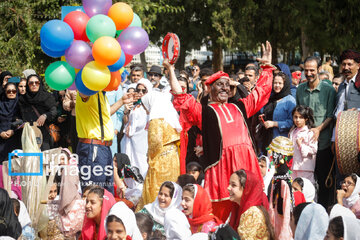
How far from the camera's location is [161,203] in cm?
616

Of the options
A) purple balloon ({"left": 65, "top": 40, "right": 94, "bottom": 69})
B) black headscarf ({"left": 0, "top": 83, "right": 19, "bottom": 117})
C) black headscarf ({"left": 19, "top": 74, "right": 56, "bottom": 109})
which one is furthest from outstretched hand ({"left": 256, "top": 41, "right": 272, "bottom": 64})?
black headscarf ({"left": 0, "top": 83, "right": 19, "bottom": 117})

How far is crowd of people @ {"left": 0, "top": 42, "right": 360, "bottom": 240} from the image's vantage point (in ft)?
17.3

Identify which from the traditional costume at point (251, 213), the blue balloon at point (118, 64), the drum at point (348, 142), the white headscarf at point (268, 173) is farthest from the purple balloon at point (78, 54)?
the drum at point (348, 142)

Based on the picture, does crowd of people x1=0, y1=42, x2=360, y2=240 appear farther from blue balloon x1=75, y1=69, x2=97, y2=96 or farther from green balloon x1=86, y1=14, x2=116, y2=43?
green balloon x1=86, y1=14, x2=116, y2=43

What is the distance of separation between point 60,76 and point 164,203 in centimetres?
169

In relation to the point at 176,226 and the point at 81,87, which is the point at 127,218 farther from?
the point at 81,87

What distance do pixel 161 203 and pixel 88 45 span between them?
6.03 ft

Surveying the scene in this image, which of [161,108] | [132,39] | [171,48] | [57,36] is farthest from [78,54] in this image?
[161,108]

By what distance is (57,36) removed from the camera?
6.25 meters

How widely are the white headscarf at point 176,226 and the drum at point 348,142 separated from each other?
2.16 meters

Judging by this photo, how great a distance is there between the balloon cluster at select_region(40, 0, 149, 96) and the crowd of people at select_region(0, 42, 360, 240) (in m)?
0.33

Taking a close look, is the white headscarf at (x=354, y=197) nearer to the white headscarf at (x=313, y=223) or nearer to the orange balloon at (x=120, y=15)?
the white headscarf at (x=313, y=223)

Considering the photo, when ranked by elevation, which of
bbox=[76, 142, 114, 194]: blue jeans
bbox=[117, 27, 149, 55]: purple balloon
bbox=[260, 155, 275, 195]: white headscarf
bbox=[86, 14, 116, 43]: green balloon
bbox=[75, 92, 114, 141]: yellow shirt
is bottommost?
bbox=[260, 155, 275, 195]: white headscarf

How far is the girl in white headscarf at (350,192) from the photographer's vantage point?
6379 mm
